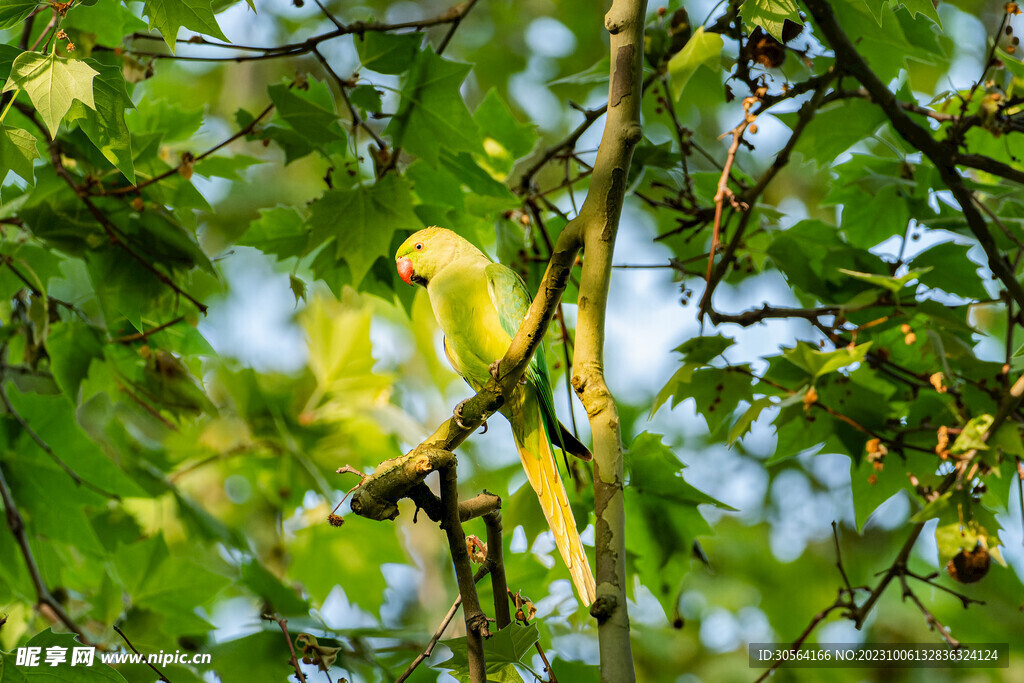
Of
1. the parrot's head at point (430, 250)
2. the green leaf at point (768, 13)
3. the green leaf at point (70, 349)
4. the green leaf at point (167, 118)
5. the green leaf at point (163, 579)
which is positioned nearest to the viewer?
the green leaf at point (768, 13)

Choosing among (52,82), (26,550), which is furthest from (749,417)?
(26,550)

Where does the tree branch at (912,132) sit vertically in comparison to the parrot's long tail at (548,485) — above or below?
above

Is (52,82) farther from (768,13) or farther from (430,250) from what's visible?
(768,13)

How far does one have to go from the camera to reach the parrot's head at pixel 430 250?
6.24 ft

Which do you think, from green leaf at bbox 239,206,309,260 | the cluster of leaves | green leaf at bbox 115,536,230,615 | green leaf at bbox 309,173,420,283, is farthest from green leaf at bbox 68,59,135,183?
green leaf at bbox 115,536,230,615

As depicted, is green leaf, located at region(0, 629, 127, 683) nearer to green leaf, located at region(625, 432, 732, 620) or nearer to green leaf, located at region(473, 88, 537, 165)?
green leaf, located at region(625, 432, 732, 620)

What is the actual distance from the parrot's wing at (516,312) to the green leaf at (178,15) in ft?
2.54

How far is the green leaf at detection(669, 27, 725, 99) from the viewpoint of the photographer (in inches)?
83.0

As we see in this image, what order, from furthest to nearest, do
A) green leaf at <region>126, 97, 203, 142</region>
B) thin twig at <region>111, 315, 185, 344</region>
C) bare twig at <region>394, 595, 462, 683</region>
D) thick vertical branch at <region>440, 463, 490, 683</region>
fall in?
green leaf at <region>126, 97, 203, 142</region>
thin twig at <region>111, 315, 185, 344</region>
bare twig at <region>394, 595, 462, 683</region>
thick vertical branch at <region>440, 463, 490, 683</region>

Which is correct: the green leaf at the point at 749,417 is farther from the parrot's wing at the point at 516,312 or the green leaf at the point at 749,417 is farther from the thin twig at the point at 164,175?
the thin twig at the point at 164,175

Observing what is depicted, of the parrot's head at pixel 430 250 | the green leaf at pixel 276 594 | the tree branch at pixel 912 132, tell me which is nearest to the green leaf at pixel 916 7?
the tree branch at pixel 912 132

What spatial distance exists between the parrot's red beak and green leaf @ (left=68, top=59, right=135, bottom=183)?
2.00 ft

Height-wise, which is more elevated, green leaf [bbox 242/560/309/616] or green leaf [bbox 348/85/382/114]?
green leaf [bbox 348/85/382/114]

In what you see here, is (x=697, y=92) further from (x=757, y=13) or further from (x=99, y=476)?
(x=99, y=476)
